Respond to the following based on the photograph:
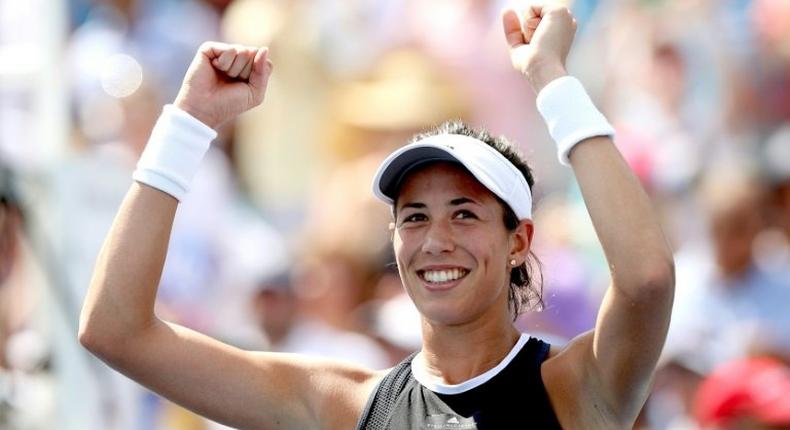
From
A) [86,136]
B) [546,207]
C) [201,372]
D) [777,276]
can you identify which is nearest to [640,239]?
[201,372]

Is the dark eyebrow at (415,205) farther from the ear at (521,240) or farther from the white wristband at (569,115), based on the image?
the white wristband at (569,115)

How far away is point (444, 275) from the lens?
3.51 meters

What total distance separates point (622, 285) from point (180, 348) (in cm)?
103

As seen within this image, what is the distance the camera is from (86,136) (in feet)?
24.8

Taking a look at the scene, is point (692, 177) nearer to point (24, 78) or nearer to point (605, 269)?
point (605, 269)

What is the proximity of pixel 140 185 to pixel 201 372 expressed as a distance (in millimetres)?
430

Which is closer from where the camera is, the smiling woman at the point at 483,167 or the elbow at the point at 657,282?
the elbow at the point at 657,282

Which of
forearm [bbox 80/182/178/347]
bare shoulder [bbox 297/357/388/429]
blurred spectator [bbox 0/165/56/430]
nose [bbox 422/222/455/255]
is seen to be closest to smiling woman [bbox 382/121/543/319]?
nose [bbox 422/222/455/255]

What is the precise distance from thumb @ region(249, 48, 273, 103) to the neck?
0.68m

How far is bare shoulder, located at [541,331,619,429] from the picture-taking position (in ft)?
11.0

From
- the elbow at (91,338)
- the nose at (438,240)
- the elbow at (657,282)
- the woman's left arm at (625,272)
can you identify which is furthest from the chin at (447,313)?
the elbow at (91,338)

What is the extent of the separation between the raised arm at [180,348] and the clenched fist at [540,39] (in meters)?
0.68

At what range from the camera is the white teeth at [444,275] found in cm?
351

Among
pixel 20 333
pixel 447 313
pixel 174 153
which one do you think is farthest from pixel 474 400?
pixel 20 333
